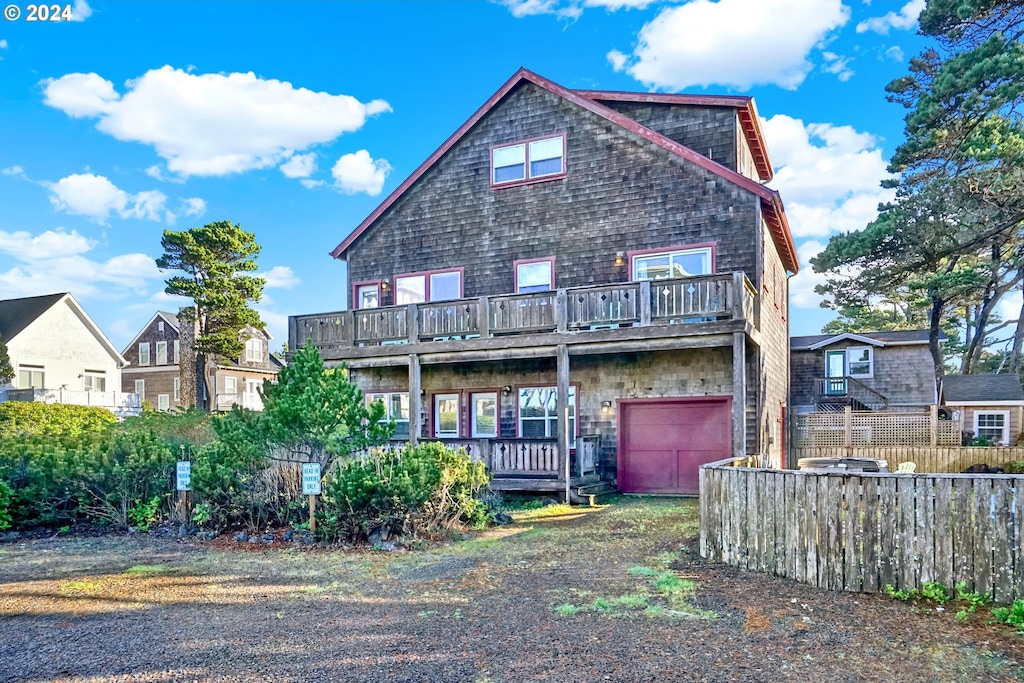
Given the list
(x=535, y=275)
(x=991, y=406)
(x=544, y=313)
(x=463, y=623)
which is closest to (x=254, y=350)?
(x=535, y=275)

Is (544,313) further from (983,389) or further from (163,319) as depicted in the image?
(163,319)

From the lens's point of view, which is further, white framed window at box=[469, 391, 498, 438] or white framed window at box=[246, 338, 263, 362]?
white framed window at box=[246, 338, 263, 362]

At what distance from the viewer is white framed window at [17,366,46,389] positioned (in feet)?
118

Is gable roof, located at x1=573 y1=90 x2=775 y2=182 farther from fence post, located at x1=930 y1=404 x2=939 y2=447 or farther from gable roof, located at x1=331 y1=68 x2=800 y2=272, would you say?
fence post, located at x1=930 y1=404 x2=939 y2=447

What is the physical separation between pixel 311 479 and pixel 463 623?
15.3 ft

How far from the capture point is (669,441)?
1580 centimetres

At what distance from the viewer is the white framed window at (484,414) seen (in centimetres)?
1723

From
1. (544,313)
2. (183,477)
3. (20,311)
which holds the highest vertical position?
(20,311)

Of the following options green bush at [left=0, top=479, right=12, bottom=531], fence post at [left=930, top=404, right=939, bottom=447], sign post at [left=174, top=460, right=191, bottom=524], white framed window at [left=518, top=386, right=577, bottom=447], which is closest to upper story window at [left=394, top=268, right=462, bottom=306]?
white framed window at [left=518, top=386, right=577, bottom=447]

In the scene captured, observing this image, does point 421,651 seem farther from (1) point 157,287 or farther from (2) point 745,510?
(1) point 157,287

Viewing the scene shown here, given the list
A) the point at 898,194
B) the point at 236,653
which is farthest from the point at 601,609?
the point at 898,194

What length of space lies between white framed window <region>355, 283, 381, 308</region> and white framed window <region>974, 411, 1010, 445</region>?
2359 cm

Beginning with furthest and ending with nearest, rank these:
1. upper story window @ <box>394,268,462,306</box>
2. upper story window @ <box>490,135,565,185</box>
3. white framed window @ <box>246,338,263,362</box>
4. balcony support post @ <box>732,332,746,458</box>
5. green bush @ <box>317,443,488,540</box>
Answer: white framed window @ <box>246,338,263,362</box> → upper story window @ <box>394,268,462,306</box> → upper story window @ <box>490,135,565,185</box> → balcony support post @ <box>732,332,746,458</box> → green bush @ <box>317,443,488,540</box>

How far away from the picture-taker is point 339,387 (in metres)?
10.9
